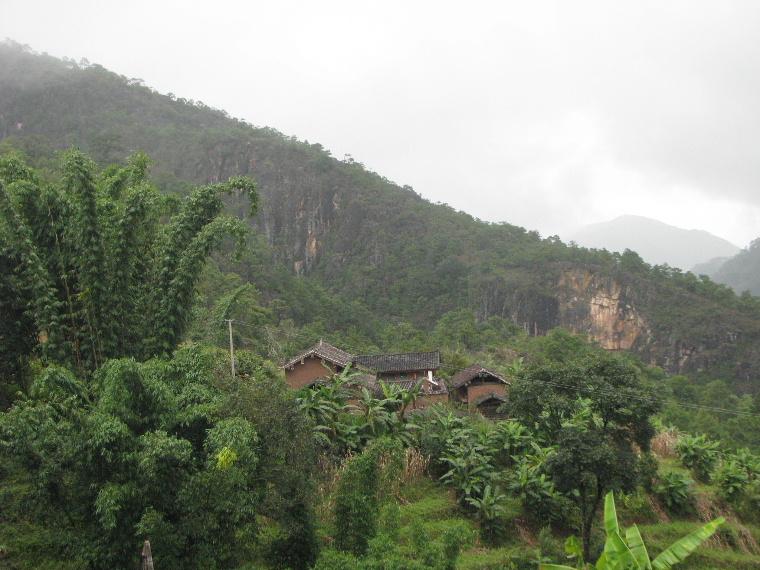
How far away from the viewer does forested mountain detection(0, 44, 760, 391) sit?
50.0 m

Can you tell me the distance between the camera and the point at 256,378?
960 cm

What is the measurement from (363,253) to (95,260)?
64.7m

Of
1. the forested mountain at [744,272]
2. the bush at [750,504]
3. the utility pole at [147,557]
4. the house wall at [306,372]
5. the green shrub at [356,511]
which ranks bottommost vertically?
the house wall at [306,372]

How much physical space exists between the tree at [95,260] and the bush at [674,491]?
530 inches

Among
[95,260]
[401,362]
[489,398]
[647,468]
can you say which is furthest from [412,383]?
[95,260]

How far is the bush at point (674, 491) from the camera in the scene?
56.4 feet

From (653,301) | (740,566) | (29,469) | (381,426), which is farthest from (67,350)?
(653,301)

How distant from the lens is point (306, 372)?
22.0m

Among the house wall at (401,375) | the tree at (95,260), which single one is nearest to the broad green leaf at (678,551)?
the tree at (95,260)

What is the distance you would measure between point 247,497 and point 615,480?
7.31 meters

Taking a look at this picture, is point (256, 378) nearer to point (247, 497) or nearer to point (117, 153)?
point (247, 497)

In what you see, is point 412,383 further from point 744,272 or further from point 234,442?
point 744,272

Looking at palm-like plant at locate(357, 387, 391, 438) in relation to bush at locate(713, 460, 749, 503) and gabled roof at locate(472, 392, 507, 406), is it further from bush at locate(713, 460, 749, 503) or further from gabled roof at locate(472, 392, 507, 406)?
bush at locate(713, 460, 749, 503)

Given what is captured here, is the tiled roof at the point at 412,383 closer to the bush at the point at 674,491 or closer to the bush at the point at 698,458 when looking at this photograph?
the bush at the point at 674,491
